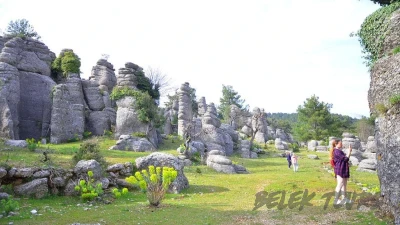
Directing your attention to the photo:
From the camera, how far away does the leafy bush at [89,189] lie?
1452 cm

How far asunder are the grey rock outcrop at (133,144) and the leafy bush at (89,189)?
739 inches

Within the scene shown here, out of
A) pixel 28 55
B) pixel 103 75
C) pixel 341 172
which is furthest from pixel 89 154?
pixel 103 75

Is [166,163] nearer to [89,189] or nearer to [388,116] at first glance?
[89,189]

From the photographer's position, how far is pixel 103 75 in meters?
49.6

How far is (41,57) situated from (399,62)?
41.5m

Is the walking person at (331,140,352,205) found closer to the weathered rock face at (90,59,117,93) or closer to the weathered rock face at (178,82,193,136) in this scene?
the weathered rock face at (178,82,193,136)

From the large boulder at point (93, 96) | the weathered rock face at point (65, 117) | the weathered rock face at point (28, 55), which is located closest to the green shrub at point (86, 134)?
the weathered rock face at point (65, 117)

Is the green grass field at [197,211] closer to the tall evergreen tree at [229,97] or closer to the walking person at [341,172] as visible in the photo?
the walking person at [341,172]

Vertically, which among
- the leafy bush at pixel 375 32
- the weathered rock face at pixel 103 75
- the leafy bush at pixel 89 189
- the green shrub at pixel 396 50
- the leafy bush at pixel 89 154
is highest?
the weathered rock face at pixel 103 75

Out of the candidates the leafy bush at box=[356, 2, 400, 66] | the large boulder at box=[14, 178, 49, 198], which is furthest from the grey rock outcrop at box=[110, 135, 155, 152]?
the leafy bush at box=[356, 2, 400, 66]

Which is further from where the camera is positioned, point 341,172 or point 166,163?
point 166,163

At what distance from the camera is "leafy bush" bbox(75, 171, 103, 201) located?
14516 millimetres

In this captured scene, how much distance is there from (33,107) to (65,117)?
15.7ft

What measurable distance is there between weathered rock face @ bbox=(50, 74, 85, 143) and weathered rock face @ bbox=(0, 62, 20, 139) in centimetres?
355
